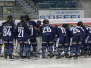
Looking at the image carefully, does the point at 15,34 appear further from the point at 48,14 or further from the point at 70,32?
the point at 48,14

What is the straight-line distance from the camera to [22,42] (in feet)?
19.5

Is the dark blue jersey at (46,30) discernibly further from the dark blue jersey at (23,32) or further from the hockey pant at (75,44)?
the hockey pant at (75,44)

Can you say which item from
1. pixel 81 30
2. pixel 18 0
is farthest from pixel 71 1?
pixel 81 30

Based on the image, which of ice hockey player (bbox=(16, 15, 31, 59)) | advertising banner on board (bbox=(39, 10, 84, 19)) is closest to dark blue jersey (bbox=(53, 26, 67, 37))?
ice hockey player (bbox=(16, 15, 31, 59))

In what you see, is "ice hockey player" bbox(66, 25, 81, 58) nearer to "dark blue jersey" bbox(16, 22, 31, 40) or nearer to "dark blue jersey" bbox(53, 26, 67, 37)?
"dark blue jersey" bbox(53, 26, 67, 37)

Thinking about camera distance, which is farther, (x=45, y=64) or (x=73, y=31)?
(x=73, y=31)

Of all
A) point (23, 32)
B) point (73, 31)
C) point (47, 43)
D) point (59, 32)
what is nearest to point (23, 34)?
point (23, 32)

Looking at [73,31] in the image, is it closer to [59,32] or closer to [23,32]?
[59,32]

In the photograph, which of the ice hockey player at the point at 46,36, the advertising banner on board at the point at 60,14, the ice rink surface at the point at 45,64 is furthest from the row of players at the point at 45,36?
the advertising banner on board at the point at 60,14

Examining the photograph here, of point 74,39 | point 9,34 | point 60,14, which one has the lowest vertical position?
point 74,39

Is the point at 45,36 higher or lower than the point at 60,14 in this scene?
lower

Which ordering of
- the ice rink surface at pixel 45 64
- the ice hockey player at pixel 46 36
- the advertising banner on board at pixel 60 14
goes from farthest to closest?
the advertising banner on board at pixel 60 14, the ice hockey player at pixel 46 36, the ice rink surface at pixel 45 64

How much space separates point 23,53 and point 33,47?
1.42ft

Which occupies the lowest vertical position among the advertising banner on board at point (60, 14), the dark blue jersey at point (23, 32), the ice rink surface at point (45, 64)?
the ice rink surface at point (45, 64)
